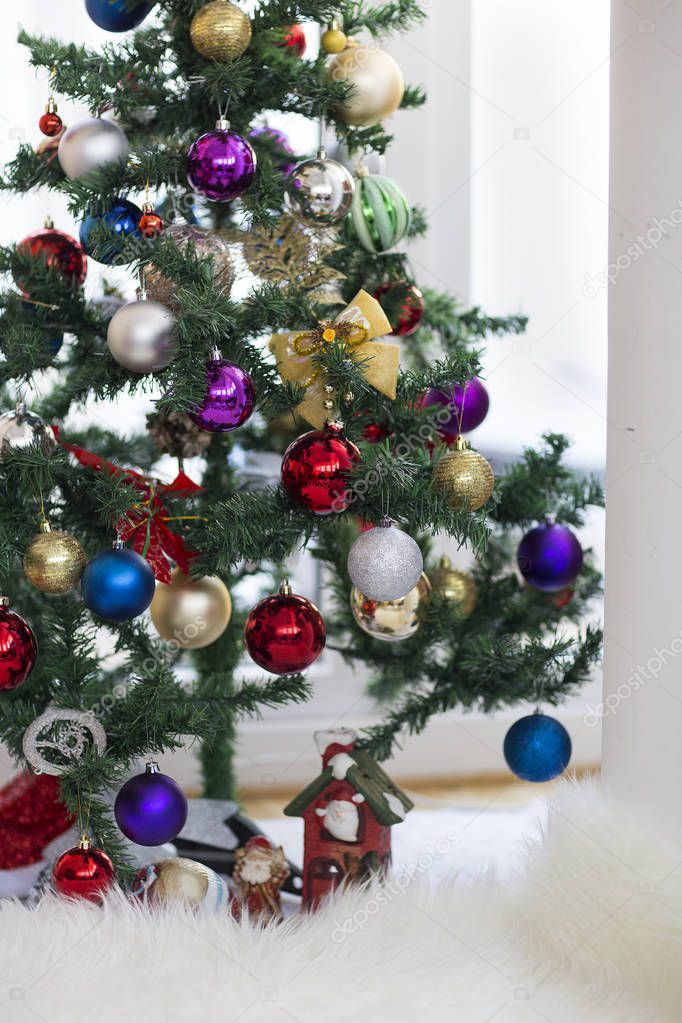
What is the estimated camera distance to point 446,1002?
0.73 m

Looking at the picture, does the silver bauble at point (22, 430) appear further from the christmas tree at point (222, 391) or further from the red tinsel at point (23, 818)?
the red tinsel at point (23, 818)

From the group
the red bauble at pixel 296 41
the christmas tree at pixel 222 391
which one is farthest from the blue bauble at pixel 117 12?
the red bauble at pixel 296 41

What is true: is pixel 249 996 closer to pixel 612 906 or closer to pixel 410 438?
pixel 612 906

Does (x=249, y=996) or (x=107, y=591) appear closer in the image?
(x=249, y=996)

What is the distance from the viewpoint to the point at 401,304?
3.56 ft

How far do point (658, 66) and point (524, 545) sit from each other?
1.65 feet

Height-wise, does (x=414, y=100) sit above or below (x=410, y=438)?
above

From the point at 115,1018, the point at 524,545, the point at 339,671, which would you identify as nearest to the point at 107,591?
the point at 115,1018

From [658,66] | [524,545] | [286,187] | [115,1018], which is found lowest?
[115,1018]

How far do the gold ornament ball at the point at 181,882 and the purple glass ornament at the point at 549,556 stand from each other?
0.47 metres

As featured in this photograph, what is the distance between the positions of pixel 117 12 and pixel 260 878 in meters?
0.87

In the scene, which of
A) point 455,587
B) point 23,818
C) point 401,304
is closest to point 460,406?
point 401,304

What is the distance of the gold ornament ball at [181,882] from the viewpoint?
92 centimetres

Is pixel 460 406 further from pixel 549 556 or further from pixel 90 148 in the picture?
pixel 90 148
